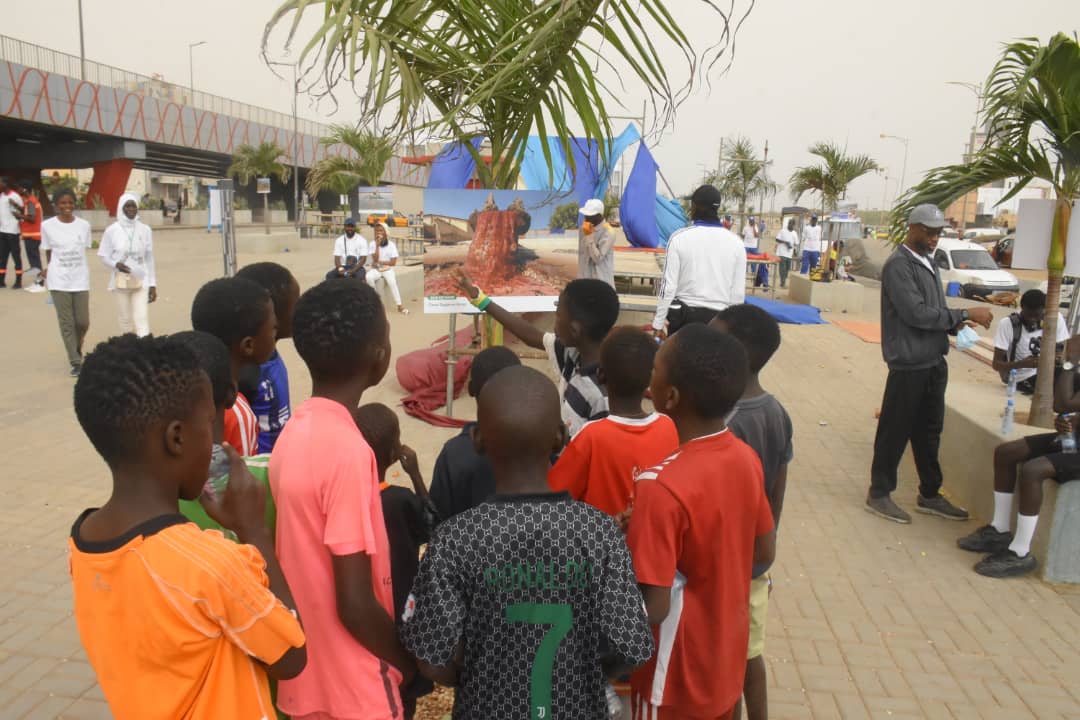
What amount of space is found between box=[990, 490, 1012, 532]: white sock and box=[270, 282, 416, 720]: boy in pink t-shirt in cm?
423

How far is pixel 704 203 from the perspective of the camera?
545 cm

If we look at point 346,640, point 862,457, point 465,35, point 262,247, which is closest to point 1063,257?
point 862,457

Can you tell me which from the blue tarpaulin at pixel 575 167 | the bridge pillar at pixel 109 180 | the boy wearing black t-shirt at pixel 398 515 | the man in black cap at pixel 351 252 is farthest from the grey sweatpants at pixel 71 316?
the bridge pillar at pixel 109 180

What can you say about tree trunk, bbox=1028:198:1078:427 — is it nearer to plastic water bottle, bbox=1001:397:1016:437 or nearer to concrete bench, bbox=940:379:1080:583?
concrete bench, bbox=940:379:1080:583

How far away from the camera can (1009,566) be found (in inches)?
183

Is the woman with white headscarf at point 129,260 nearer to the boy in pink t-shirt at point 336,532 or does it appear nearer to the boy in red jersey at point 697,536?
the boy in pink t-shirt at point 336,532

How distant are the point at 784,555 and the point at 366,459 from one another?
3744mm

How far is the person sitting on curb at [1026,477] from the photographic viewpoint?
4570 mm

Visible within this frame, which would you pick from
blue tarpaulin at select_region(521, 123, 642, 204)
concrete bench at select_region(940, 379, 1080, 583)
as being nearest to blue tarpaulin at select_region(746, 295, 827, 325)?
blue tarpaulin at select_region(521, 123, 642, 204)

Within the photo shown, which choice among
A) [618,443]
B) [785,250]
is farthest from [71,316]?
[785,250]

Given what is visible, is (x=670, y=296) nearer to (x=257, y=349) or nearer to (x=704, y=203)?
(x=704, y=203)

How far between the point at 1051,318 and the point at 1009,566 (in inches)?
69.7

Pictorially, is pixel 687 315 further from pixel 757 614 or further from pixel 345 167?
pixel 345 167

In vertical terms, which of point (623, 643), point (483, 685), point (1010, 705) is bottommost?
point (1010, 705)
